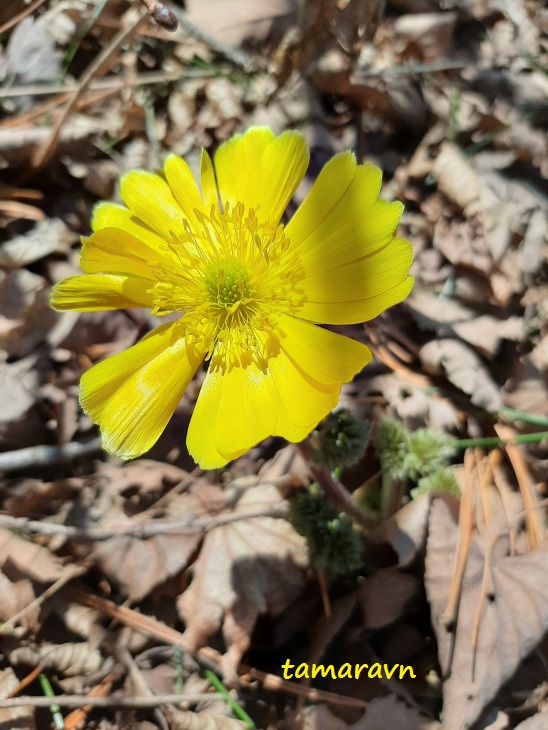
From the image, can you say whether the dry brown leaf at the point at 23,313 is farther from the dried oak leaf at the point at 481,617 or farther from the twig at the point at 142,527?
the dried oak leaf at the point at 481,617

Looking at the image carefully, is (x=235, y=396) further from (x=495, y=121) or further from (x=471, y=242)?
(x=495, y=121)

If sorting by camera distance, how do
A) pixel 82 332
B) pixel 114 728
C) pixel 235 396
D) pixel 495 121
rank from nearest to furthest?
pixel 235 396 < pixel 114 728 < pixel 82 332 < pixel 495 121

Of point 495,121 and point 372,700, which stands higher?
point 495,121

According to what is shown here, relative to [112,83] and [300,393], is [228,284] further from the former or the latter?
[112,83]

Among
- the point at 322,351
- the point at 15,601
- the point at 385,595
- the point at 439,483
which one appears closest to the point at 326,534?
the point at 385,595

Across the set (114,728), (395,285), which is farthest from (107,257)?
(114,728)

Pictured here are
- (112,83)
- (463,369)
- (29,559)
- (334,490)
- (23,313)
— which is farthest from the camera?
(112,83)

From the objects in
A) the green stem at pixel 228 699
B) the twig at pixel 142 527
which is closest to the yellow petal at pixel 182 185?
the twig at pixel 142 527

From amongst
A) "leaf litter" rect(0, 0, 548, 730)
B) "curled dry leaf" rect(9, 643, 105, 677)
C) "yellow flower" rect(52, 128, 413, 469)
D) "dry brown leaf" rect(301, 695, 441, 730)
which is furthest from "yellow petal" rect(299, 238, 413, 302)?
"curled dry leaf" rect(9, 643, 105, 677)
